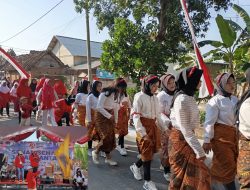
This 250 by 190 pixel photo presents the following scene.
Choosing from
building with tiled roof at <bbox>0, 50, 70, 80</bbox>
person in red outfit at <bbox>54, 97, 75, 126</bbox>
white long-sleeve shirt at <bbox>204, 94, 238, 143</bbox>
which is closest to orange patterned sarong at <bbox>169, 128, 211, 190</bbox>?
white long-sleeve shirt at <bbox>204, 94, 238, 143</bbox>

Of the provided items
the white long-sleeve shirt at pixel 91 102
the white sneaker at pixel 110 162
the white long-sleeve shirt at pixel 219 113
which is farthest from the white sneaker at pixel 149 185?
the white long-sleeve shirt at pixel 91 102

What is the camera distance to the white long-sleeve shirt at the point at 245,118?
3312mm

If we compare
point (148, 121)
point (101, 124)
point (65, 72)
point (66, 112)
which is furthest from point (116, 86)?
point (65, 72)

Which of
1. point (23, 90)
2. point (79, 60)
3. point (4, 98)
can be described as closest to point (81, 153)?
point (23, 90)

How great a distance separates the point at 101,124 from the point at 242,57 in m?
6.20

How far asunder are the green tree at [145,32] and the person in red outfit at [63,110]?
257cm

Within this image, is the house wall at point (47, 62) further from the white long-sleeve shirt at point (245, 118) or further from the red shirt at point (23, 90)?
the white long-sleeve shirt at point (245, 118)

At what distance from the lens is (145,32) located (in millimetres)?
13062

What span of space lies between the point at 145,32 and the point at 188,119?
377 inches

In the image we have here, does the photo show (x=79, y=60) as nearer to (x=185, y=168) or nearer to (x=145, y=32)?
(x=145, y=32)

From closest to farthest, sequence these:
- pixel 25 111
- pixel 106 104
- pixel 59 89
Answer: pixel 106 104 < pixel 25 111 < pixel 59 89

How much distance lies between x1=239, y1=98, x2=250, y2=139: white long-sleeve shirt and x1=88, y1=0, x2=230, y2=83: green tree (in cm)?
874

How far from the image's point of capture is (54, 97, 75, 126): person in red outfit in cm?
1020

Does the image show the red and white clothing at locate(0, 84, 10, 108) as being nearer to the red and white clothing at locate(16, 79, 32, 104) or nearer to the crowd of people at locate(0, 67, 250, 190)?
the red and white clothing at locate(16, 79, 32, 104)
